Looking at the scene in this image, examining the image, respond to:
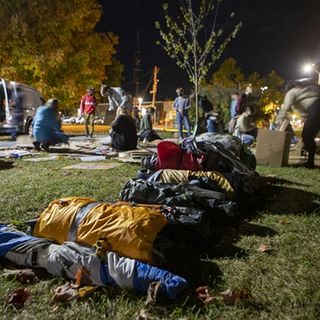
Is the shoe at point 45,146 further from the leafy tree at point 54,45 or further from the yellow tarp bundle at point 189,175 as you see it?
the leafy tree at point 54,45

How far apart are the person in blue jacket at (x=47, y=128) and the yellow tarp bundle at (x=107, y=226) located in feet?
23.9

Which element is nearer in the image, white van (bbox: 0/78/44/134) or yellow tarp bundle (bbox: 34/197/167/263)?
yellow tarp bundle (bbox: 34/197/167/263)

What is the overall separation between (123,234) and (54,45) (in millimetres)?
15763

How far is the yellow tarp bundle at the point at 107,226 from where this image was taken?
99.7 inches

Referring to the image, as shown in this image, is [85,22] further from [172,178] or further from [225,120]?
[172,178]

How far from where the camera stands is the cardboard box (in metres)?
7.81

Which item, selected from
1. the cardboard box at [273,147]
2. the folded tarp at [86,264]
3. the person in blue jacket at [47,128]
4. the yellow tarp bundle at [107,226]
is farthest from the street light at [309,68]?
the folded tarp at [86,264]

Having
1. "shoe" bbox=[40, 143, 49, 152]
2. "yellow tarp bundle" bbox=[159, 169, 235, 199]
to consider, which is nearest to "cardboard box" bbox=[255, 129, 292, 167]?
"yellow tarp bundle" bbox=[159, 169, 235, 199]

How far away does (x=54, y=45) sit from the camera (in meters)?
16.5

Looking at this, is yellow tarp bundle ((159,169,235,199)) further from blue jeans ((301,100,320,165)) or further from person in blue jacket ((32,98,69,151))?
person in blue jacket ((32,98,69,151))

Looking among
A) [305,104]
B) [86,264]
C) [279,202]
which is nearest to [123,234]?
[86,264]

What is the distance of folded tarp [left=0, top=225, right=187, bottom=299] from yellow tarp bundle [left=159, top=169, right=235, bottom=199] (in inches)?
72.7

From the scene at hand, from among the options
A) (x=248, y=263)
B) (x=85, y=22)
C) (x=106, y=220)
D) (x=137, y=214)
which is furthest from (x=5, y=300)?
(x=85, y=22)

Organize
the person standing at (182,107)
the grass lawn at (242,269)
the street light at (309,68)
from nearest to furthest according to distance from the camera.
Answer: the grass lawn at (242,269), the person standing at (182,107), the street light at (309,68)
